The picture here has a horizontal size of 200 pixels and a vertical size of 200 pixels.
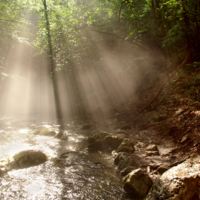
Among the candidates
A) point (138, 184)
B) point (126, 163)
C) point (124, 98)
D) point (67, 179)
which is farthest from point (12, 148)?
point (124, 98)

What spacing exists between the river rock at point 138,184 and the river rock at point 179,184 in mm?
588

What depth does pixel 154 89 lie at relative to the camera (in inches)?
469

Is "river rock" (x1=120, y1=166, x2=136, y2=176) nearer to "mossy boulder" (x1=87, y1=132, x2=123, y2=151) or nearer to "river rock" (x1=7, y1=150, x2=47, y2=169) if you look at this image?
"mossy boulder" (x1=87, y1=132, x2=123, y2=151)

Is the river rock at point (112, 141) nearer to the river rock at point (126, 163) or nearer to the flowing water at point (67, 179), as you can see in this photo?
the flowing water at point (67, 179)

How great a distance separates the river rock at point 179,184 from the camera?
8.74 feet

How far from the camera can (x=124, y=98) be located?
14859mm

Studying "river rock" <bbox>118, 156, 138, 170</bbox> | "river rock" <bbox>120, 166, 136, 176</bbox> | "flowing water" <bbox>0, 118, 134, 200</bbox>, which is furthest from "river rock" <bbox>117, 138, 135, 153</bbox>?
"river rock" <bbox>120, 166, 136, 176</bbox>

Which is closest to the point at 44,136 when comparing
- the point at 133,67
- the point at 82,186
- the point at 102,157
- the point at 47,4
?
the point at 102,157

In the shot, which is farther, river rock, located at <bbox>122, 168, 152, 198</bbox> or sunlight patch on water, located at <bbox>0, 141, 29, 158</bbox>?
sunlight patch on water, located at <bbox>0, 141, 29, 158</bbox>

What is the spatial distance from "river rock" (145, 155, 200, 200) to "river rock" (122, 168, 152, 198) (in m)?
0.59

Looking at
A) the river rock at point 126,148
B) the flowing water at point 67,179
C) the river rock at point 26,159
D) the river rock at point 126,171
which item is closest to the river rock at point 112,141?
the river rock at point 126,148

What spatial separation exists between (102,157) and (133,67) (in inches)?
429

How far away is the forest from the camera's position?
454 cm

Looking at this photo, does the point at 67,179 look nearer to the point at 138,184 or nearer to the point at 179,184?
the point at 138,184
